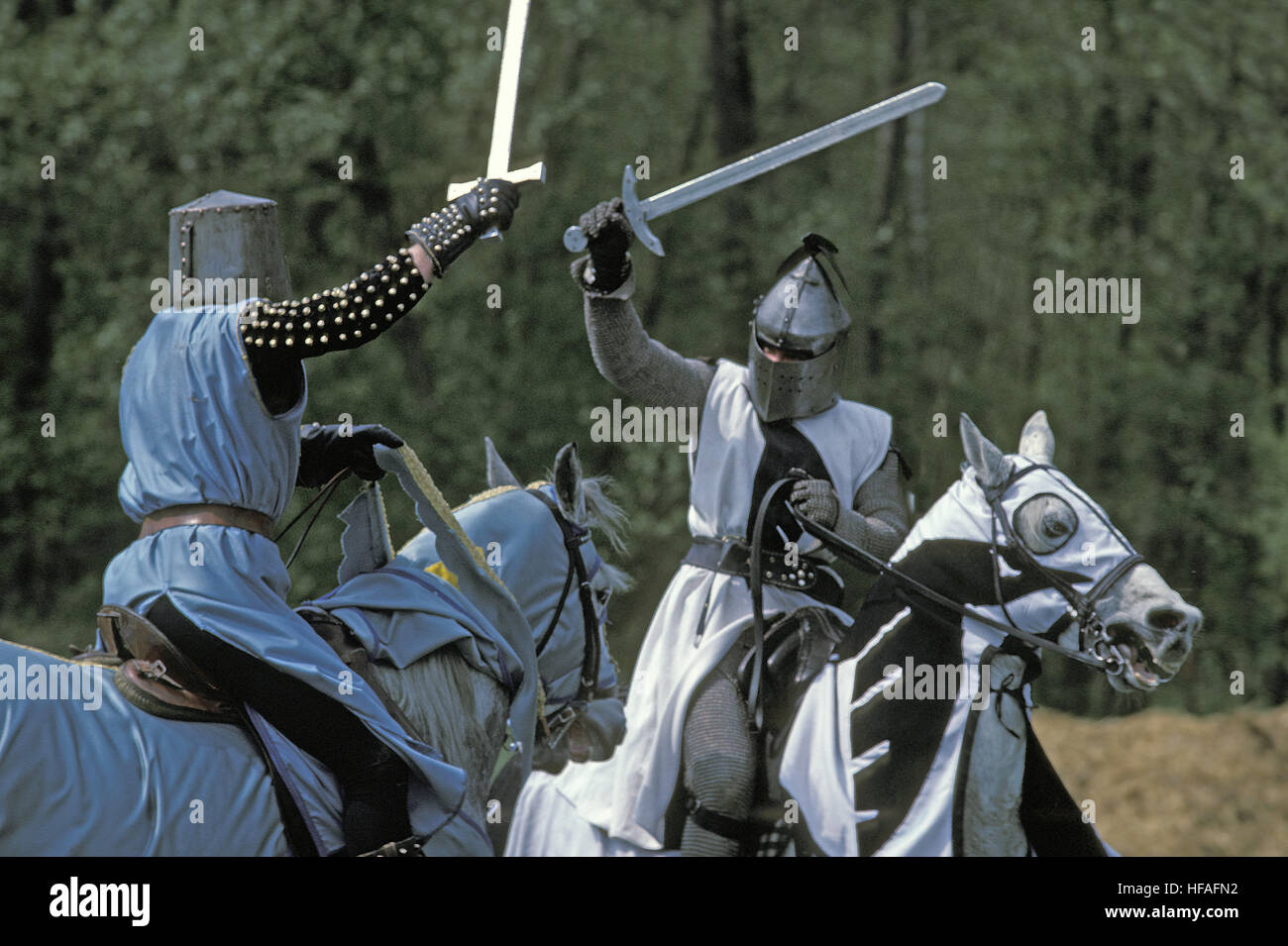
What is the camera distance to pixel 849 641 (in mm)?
4156

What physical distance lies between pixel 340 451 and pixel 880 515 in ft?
5.57

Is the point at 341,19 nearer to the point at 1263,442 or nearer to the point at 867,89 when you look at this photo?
the point at 867,89

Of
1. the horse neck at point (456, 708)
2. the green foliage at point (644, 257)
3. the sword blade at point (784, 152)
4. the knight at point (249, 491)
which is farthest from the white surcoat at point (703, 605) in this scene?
the green foliage at point (644, 257)

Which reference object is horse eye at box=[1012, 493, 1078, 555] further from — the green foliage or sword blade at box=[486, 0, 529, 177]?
the green foliage

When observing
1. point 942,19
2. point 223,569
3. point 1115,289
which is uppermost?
point 942,19

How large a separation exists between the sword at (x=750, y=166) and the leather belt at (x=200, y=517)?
129cm

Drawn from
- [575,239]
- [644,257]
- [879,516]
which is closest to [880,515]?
[879,516]

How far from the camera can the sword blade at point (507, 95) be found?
3.34 m

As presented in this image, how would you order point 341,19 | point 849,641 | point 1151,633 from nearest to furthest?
point 1151,633
point 849,641
point 341,19

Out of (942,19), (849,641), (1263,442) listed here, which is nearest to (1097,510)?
(849,641)

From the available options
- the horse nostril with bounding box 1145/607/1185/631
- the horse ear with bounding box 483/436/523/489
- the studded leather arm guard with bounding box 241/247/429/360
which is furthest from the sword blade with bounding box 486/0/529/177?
the horse nostril with bounding box 1145/607/1185/631

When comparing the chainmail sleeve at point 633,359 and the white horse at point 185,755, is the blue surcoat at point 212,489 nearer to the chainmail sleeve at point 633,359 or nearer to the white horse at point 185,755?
the white horse at point 185,755

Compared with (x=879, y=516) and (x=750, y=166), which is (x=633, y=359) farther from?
(x=879, y=516)

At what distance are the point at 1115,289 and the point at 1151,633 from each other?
28.7ft
